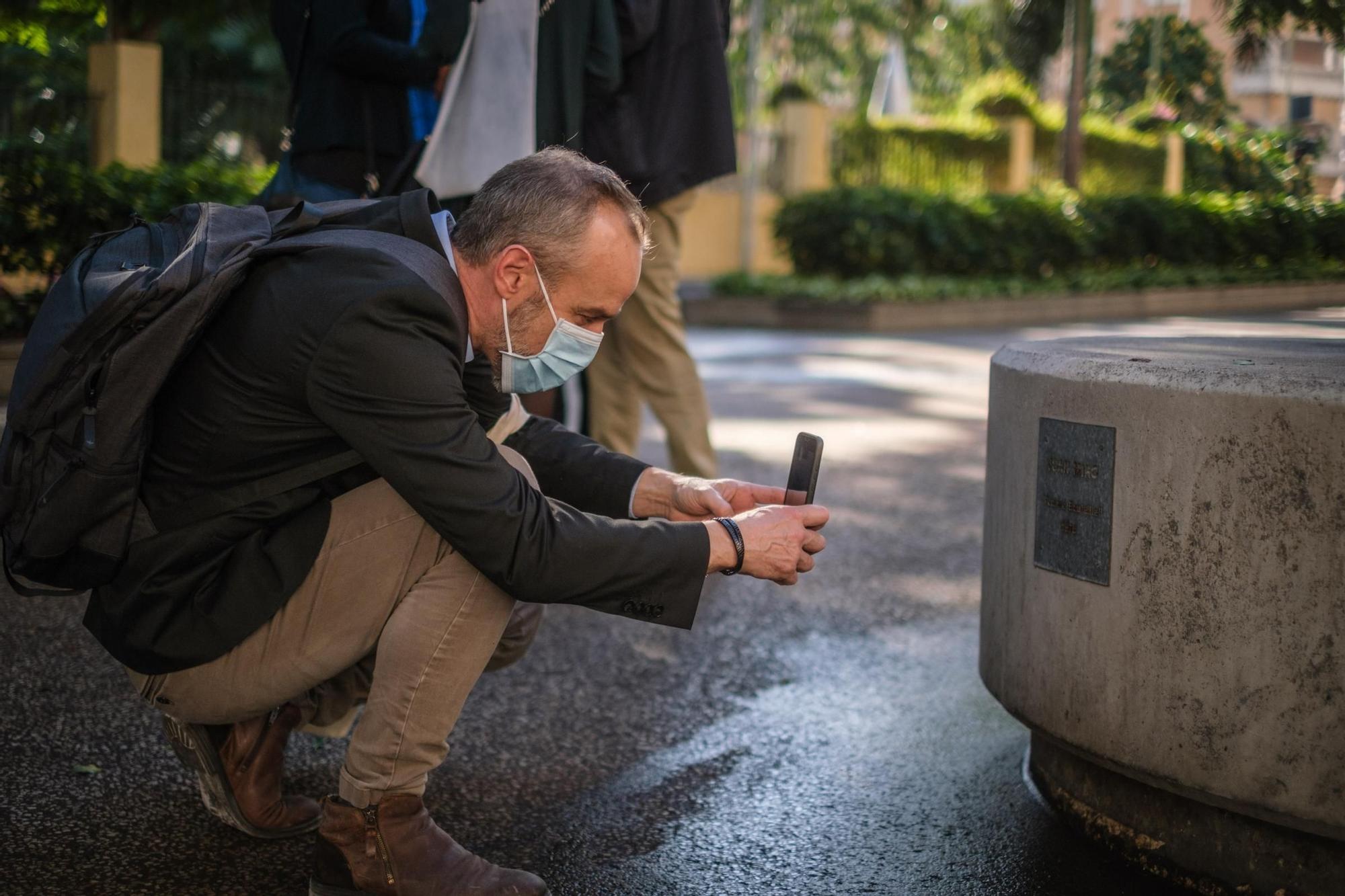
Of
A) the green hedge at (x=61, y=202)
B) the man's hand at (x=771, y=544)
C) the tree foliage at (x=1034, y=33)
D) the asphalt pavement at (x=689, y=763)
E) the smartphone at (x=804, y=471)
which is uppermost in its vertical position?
the tree foliage at (x=1034, y=33)

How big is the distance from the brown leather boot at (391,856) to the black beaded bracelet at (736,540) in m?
0.63

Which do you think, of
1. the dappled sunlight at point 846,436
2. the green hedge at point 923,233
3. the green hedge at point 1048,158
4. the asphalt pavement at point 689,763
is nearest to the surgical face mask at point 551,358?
the asphalt pavement at point 689,763

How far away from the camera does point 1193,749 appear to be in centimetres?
224

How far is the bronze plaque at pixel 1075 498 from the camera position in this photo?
7.68ft

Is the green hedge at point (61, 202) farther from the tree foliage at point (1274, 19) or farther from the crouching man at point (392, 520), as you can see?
the tree foliage at point (1274, 19)

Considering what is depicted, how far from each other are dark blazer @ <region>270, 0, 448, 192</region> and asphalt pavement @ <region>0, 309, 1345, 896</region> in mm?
1482

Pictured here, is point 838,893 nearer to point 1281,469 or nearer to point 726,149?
point 1281,469

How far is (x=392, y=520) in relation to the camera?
225 centimetres

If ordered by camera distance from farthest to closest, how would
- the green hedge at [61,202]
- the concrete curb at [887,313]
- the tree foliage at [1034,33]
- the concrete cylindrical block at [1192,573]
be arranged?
the concrete curb at [887,313]
the tree foliage at [1034,33]
the green hedge at [61,202]
the concrete cylindrical block at [1192,573]

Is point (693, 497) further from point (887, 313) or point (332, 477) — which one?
point (887, 313)

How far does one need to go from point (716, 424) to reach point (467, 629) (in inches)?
200

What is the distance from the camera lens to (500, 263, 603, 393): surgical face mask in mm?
2338

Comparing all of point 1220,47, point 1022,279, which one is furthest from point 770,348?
point 1220,47

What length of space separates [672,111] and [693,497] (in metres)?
2.17
